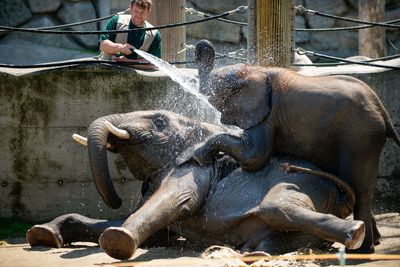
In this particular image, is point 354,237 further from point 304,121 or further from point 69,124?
point 69,124

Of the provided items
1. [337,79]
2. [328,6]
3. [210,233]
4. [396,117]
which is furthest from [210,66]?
[328,6]

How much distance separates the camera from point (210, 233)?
176 inches

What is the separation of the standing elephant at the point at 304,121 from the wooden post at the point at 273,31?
3.25 ft

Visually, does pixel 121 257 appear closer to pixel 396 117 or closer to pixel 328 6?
pixel 396 117

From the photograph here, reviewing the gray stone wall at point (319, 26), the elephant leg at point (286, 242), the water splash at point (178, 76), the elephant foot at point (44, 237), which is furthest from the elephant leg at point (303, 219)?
the gray stone wall at point (319, 26)

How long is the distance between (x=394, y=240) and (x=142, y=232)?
6.64ft

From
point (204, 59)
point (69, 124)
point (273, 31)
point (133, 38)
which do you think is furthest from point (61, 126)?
point (273, 31)

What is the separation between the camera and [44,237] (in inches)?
181

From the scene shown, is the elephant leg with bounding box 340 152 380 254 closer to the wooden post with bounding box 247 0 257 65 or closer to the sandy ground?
the sandy ground

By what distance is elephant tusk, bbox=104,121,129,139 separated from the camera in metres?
4.55

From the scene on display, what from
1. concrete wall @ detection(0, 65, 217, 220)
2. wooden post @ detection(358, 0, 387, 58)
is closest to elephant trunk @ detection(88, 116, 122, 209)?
concrete wall @ detection(0, 65, 217, 220)

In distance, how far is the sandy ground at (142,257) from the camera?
3791mm

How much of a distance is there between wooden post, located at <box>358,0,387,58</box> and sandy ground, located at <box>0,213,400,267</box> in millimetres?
7456

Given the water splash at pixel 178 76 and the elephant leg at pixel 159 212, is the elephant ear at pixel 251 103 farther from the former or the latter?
the water splash at pixel 178 76
